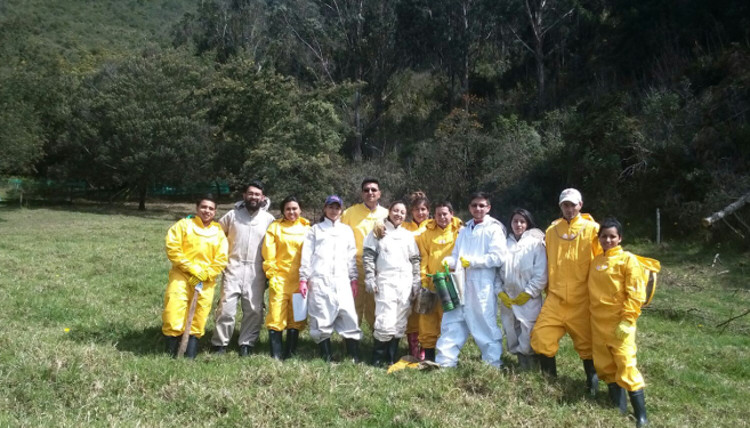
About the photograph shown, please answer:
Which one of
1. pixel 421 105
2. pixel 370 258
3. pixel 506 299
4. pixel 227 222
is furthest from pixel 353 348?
pixel 421 105

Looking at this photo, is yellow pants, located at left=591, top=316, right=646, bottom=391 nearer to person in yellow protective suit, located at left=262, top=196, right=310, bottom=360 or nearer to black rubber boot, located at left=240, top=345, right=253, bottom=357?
person in yellow protective suit, located at left=262, top=196, right=310, bottom=360

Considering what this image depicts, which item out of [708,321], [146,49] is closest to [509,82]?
[146,49]

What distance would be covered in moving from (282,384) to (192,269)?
1.91 m

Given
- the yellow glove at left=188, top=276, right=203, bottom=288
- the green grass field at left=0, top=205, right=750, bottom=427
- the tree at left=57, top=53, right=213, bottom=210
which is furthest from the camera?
the tree at left=57, top=53, right=213, bottom=210

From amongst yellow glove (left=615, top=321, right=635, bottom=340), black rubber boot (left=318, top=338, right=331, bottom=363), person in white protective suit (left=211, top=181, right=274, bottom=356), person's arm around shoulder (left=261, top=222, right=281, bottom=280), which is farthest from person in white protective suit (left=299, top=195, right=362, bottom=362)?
yellow glove (left=615, top=321, right=635, bottom=340)

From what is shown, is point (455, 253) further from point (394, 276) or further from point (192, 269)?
point (192, 269)

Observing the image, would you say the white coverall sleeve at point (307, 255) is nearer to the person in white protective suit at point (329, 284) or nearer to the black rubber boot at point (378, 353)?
the person in white protective suit at point (329, 284)

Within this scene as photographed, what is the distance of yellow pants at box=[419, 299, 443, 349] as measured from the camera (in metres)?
6.91

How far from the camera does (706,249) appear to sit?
1723cm

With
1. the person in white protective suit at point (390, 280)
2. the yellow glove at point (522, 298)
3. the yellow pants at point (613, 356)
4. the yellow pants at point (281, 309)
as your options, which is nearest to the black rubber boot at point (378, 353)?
the person in white protective suit at point (390, 280)

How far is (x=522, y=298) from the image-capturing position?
622cm

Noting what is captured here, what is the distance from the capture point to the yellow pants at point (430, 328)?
6914mm

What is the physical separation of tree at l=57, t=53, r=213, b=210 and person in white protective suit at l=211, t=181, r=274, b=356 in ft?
89.5

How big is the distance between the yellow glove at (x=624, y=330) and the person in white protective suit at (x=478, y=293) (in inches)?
53.6
